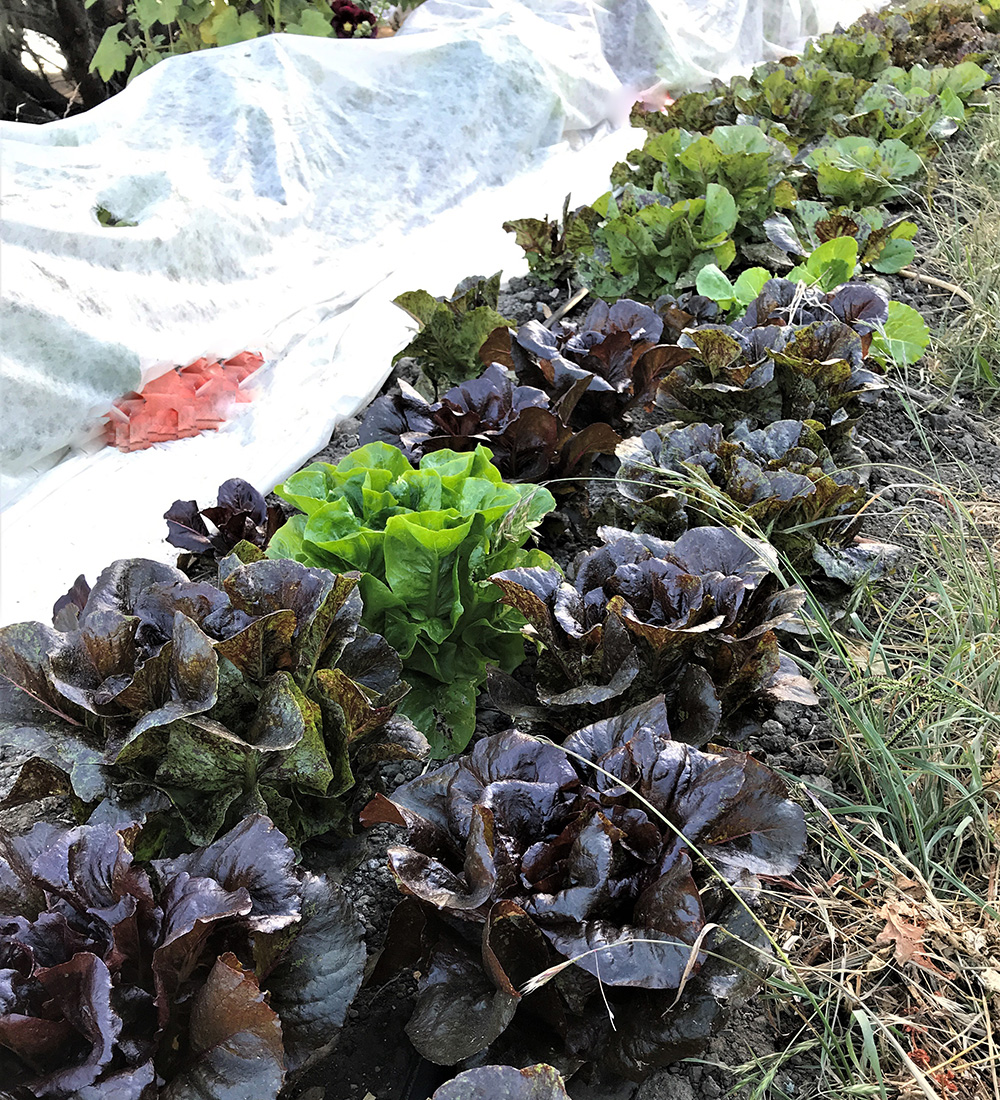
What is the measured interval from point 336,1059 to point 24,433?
2.26 meters

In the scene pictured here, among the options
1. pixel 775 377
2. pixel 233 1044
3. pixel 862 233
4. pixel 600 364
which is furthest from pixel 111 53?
pixel 233 1044

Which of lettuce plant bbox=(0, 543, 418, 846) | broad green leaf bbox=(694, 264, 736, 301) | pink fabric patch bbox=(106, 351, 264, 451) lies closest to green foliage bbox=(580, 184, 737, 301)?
broad green leaf bbox=(694, 264, 736, 301)

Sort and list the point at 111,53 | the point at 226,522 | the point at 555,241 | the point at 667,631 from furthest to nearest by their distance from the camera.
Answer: the point at 111,53, the point at 555,241, the point at 226,522, the point at 667,631

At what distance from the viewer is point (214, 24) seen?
4613mm

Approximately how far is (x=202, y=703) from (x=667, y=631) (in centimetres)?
73

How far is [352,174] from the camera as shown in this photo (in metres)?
4.09

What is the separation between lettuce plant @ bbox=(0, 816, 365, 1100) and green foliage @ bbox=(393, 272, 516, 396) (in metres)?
1.80

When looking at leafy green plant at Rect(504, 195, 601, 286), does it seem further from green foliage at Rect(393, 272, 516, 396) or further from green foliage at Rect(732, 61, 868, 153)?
green foliage at Rect(732, 61, 868, 153)

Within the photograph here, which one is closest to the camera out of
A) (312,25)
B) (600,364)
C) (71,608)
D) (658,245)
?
(71,608)

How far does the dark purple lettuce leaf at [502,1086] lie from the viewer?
0.85 meters

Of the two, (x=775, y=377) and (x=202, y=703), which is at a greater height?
(x=202, y=703)

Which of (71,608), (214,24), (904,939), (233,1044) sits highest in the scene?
(214,24)

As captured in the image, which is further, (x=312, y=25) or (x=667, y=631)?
(x=312, y=25)

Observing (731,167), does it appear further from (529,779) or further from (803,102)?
(529,779)
